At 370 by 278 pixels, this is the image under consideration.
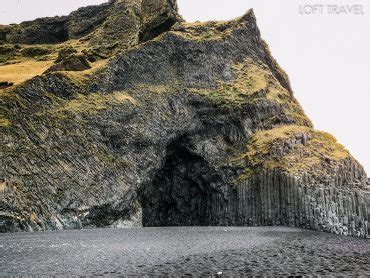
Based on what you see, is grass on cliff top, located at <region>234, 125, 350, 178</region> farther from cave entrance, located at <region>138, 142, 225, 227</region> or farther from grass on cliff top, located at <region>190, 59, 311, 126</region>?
grass on cliff top, located at <region>190, 59, 311, 126</region>

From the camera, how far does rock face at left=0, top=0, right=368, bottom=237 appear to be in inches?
1634

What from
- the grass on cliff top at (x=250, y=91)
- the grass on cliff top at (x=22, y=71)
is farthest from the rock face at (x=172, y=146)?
the grass on cliff top at (x=22, y=71)

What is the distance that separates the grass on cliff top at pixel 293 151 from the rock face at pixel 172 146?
194mm

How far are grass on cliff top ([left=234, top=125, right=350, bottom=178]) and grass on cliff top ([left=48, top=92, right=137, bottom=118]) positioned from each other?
62.2ft

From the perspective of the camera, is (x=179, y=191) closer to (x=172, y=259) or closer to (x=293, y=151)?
(x=293, y=151)

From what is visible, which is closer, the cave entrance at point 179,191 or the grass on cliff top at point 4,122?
the grass on cliff top at point 4,122

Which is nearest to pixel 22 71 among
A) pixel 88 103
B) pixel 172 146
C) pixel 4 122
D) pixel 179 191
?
pixel 88 103

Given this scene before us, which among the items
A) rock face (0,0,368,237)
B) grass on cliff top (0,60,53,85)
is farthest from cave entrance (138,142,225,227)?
grass on cliff top (0,60,53,85)

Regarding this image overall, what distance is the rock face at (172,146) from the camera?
4150cm

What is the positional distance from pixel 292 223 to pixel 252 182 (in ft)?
27.5

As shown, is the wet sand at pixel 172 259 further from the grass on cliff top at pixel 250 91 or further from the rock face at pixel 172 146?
the grass on cliff top at pixel 250 91

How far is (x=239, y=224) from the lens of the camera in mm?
49750

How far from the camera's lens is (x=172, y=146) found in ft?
192

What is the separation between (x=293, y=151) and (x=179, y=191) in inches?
713
